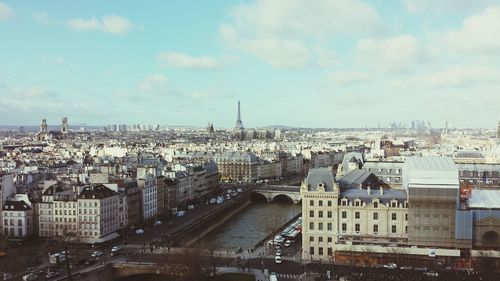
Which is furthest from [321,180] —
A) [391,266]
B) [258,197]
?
[258,197]

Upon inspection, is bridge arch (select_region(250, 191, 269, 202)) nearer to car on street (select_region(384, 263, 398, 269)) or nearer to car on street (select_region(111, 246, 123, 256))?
car on street (select_region(111, 246, 123, 256))

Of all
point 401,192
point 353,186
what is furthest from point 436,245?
point 353,186

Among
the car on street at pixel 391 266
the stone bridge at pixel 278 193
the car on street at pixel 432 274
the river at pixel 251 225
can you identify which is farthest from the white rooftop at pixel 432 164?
the stone bridge at pixel 278 193

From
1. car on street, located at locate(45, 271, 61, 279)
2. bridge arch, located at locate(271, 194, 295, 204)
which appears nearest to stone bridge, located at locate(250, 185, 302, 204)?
bridge arch, located at locate(271, 194, 295, 204)

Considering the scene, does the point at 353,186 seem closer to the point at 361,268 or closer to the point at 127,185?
the point at 361,268

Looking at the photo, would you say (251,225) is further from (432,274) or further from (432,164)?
(432,274)

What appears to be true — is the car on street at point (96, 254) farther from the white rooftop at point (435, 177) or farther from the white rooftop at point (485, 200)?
the white rooftop at point (485, 200)
